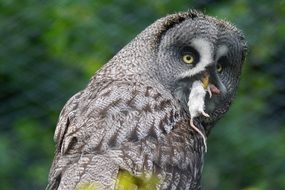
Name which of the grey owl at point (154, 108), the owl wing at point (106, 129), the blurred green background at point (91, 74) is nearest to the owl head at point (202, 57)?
the grey owl at point (154, 108)

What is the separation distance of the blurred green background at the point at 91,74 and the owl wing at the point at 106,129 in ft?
5.57

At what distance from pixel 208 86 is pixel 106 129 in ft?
1.43

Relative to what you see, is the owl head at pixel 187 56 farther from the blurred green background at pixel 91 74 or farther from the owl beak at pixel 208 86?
the blurred green background at pixel 91 74

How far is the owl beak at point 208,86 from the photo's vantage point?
4059 millimetres

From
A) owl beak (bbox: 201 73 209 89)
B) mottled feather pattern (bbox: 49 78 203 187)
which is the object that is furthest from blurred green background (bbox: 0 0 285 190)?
mottled feather pattern (bbox: 49 78 203 187)

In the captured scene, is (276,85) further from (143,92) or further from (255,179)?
(143,92)

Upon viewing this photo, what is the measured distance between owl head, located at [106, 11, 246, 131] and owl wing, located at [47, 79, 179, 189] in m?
0.09

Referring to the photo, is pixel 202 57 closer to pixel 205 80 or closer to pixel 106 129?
pixel 205 80

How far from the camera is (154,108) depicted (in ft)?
12.8

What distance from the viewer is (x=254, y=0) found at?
236 inches

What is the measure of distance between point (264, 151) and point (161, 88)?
69.1 inches

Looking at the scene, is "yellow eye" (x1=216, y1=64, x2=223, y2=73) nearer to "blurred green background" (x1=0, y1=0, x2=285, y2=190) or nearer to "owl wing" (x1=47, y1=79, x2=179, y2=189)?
"owl wing" (x1=47, y1=79, x2=179, y2=189)

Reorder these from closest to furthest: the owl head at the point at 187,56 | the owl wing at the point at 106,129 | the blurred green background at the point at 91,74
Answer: the owl wing at the point at 106,129 < the owl head at the point at 187,56 < the blurred green background at the point at 91,74

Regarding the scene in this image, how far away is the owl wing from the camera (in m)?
3.65
